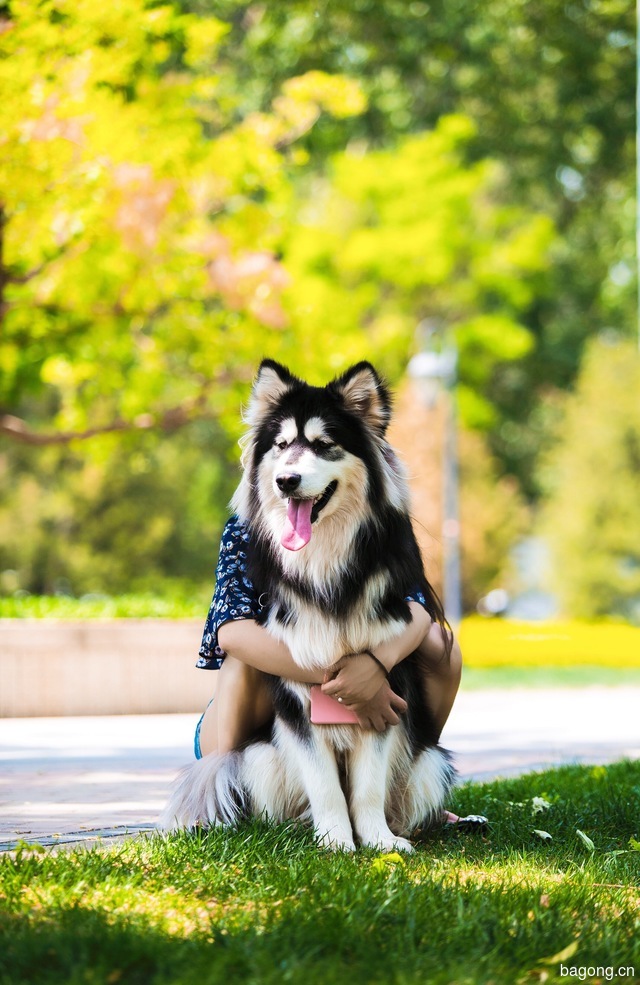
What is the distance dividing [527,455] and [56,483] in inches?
597

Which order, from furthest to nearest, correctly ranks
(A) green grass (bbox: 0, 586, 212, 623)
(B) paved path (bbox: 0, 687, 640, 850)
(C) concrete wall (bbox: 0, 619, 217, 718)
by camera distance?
(A) green grass (bbox: 0, 586, 212, 623)
(C) concrete wall (bbox: 0, 619, 217, 718)
(B) paved path (bbox: 0, 687, 640, 850)

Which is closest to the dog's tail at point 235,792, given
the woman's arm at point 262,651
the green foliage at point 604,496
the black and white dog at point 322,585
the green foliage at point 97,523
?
the black and white dog at point 322,585

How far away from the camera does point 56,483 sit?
26453 millimetres

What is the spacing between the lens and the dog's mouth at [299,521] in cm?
428

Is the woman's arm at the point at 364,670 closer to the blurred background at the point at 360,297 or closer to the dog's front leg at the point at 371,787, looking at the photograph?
the dog's front leg at the point at 371,787

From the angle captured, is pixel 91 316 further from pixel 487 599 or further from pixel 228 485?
pixel 487 599

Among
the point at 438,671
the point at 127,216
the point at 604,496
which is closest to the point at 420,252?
the point at 604,496

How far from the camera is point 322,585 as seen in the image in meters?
4.41

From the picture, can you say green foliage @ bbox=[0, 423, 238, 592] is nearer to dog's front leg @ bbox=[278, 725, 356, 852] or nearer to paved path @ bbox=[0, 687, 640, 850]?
paved path @ bbox=[0, 687, 640, 850]

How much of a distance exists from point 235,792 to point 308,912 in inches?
49.4

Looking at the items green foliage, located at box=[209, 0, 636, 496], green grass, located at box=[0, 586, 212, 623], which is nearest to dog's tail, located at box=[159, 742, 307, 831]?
green grass, located at box=[0, 586, 212, 623]

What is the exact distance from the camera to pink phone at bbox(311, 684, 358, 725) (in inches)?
174

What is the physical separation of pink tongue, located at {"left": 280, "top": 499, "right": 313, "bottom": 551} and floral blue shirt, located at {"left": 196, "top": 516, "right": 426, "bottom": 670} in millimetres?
369

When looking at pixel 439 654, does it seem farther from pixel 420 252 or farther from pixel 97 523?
pixel 420 252
